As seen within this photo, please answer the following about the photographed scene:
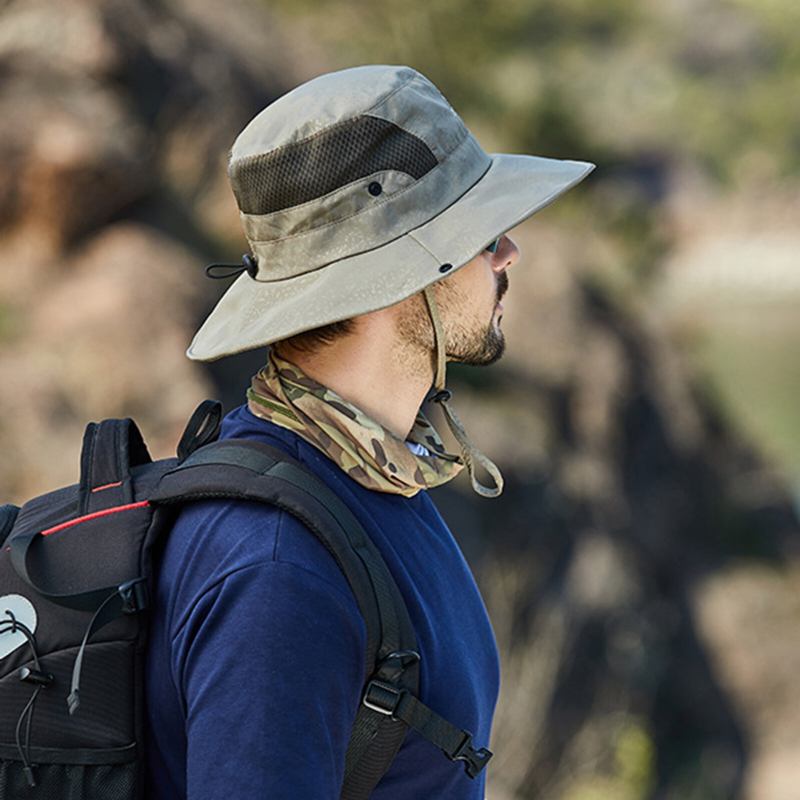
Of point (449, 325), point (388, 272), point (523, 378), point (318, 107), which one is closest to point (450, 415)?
point (449, 325)

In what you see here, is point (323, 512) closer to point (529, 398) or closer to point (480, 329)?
point (480, 329)

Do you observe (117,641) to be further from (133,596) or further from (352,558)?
(352,558)


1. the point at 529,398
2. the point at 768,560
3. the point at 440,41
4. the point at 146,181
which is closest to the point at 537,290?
the point at 529,398

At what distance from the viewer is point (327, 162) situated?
1479 millimetres

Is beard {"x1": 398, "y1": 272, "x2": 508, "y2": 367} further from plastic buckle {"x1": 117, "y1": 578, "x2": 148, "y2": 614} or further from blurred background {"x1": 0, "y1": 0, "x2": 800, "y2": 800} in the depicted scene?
blurred background {"x1": 0, "y1": 0, "x2": 800, "y2": 800}

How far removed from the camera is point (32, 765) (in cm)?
128

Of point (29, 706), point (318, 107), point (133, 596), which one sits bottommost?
point (29, 706)

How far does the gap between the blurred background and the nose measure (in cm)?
456

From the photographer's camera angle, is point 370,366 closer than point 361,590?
No

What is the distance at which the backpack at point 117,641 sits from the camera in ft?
4.16

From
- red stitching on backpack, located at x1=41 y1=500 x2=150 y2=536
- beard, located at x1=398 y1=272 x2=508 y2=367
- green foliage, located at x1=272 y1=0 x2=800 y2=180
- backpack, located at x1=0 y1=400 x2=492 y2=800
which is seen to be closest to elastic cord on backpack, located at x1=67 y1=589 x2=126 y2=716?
backpack, located at x1=0 y1=400 x2=492 y2=800

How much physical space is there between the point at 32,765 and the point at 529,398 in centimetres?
861

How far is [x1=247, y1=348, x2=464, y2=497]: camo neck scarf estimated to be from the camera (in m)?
1.46

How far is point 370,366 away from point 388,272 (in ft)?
0.43
